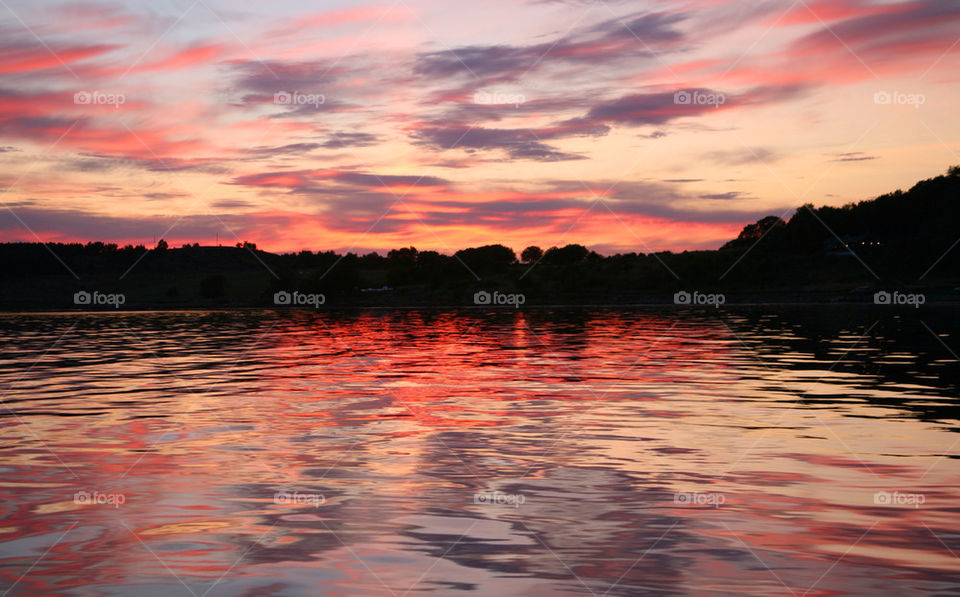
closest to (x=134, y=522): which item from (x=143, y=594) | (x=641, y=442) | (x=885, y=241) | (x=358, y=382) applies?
(x=143, y=594)

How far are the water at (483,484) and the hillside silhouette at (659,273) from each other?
367ft

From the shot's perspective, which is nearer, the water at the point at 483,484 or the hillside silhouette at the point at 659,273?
the water at the point at 483,484

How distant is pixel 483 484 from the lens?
13.7 meters

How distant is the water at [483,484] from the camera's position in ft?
31.1

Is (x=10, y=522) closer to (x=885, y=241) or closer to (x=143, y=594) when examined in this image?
(x=143, y=594)

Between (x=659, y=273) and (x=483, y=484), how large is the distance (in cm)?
14326

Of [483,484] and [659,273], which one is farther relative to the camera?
[659,273]

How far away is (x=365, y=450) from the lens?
1670cm

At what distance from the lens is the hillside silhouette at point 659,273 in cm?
14138

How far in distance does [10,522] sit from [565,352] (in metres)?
32.5

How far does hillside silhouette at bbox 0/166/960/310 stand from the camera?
141375 millimetres

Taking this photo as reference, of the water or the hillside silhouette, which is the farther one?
the hillside silhouette

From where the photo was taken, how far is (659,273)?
153125 millimetres

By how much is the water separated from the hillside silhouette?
112 metres
